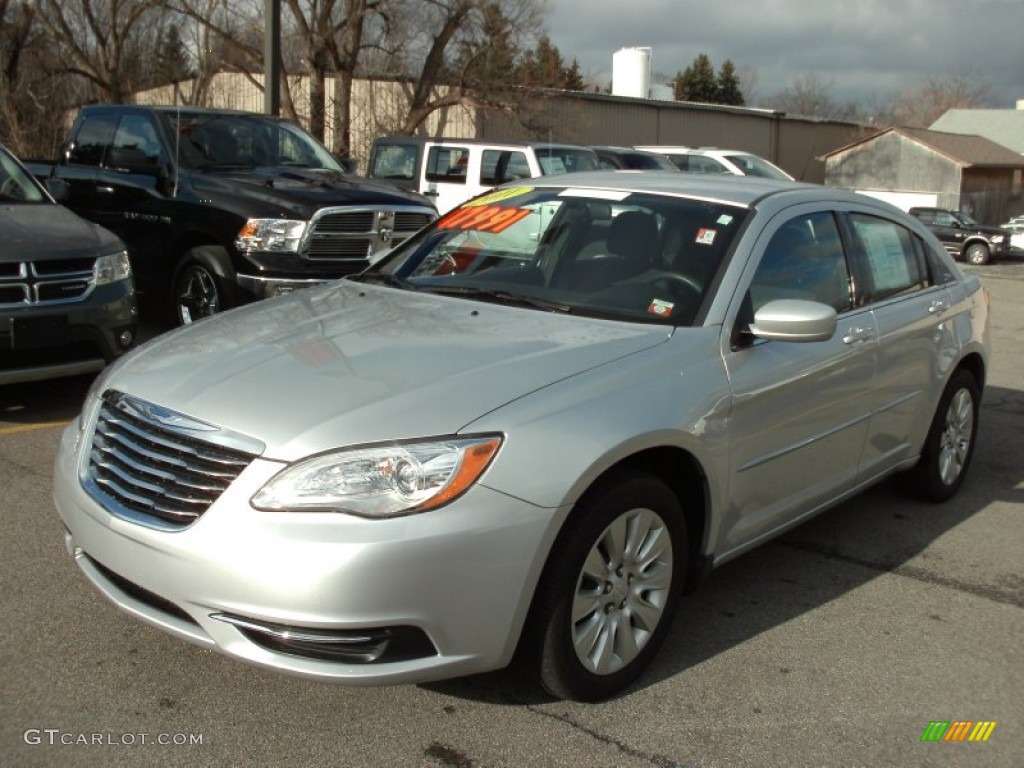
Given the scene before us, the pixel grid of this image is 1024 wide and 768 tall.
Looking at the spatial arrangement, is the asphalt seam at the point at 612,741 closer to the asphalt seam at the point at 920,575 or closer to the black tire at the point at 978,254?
the asphalt seam at the point at 920,575

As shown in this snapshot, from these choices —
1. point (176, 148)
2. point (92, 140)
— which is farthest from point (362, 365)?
point (92, 140)

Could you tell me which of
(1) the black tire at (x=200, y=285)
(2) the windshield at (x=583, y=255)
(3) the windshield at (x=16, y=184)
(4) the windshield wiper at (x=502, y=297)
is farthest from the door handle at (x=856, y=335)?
(3) the windshield at (x=16, y=184)

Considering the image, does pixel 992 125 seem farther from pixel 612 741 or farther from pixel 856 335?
pixel 612 741

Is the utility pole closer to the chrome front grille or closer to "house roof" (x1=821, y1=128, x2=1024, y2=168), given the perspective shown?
the chrome front grille

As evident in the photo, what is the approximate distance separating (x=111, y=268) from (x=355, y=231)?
2.21 m

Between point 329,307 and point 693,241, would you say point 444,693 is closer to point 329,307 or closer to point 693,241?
point 329,307

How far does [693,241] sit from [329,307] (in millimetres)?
1440

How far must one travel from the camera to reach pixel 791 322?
3598 millimetres

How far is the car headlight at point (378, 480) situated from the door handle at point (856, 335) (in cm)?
208

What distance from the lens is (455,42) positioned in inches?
1189

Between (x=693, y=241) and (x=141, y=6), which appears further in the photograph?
Result: (x=141, y=6)

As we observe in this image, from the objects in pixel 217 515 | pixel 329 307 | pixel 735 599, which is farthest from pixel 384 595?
pixel 735 599

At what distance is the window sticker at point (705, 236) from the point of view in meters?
3.99

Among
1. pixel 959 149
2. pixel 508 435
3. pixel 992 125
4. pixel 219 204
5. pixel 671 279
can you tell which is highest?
pixel 992 125
